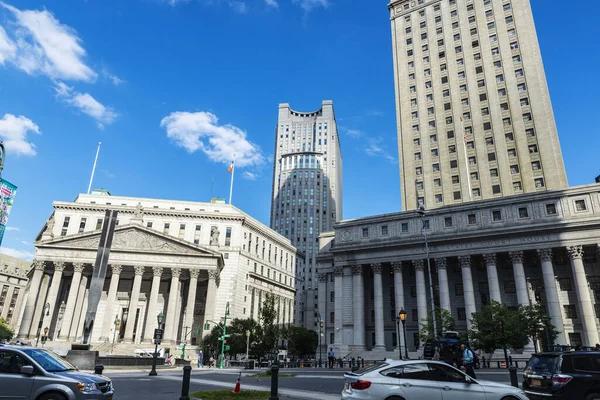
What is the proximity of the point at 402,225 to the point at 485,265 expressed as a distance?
1235cm

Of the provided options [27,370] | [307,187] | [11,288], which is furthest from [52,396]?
[307,187]

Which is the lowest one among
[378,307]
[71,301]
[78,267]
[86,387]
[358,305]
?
[86,387]

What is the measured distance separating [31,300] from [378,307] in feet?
168

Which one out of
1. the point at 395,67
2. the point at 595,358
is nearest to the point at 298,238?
the point at 395,67

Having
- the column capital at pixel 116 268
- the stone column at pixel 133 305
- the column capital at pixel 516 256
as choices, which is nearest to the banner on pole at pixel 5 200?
the stone column at pixel 133 305

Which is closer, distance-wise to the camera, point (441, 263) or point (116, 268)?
point (441, 263)

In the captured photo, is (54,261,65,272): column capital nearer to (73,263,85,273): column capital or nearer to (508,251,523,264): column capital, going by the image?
(73,263,85,273): column capital

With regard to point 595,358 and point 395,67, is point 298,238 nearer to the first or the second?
point 395,67

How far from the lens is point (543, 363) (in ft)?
40.1

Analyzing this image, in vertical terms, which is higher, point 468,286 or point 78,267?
point 78,267

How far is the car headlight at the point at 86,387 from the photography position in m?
9.32

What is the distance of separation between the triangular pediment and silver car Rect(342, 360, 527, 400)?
176 ft

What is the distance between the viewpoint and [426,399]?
979cm

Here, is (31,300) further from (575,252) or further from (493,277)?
(575,252)
